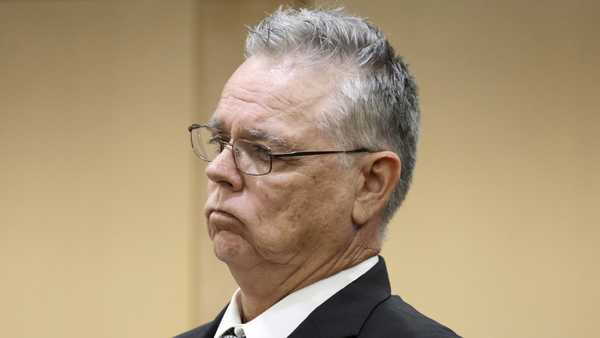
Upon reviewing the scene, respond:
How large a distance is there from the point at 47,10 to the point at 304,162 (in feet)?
5.95

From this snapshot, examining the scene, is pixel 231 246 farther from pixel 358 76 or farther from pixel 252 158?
pixel 358 76

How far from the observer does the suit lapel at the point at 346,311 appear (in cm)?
137

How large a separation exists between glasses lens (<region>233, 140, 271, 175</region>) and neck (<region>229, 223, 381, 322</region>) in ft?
0.48

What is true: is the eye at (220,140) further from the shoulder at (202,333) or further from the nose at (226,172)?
the shoulder at (202,333)

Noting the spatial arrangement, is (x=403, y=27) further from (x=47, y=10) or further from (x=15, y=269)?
(x=15, y=269)

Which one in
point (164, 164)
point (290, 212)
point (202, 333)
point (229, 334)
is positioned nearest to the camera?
point (290, 212)

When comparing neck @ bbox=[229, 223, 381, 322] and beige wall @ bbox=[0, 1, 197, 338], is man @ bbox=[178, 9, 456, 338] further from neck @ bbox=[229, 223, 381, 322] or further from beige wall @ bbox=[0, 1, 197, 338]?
beige wall @ bbox=[0, 1, 197, 338]

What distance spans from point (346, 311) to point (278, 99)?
1.11ft

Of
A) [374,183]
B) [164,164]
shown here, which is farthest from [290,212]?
[164,164]

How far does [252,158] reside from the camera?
1.39 m

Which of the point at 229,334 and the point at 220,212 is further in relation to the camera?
the point at 229,334

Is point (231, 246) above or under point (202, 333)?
above

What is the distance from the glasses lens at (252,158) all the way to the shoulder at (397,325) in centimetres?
28

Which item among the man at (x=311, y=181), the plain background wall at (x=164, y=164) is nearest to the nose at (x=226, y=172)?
the man at (x=311, y=181)
